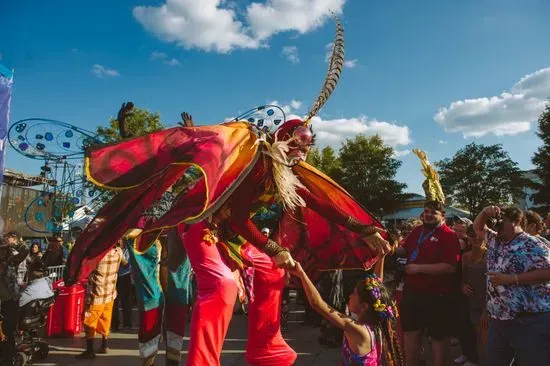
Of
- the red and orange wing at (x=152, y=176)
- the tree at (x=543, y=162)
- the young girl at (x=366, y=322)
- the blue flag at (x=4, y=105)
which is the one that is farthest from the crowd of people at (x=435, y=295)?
the tree at (x=543, y=162)

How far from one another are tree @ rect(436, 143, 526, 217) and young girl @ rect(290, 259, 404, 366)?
34899 millimetres

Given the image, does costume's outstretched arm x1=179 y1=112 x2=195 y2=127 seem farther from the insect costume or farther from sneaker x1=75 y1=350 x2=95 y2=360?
sneaker x1=75 y1=350 x2=95 y2=360

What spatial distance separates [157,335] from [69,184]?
913 centimetres

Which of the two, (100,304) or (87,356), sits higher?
(100,304)

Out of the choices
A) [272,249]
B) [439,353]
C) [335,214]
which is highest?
[335,214]

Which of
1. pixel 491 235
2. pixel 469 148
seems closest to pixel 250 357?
pixel 491 235

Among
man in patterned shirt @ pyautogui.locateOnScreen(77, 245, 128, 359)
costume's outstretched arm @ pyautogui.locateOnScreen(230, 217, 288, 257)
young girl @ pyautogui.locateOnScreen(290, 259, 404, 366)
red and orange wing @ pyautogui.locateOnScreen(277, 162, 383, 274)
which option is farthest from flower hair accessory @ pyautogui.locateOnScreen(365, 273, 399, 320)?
man in patterned shirt @ pyautogui.locateOnScreen(77, 245, 128, 359)

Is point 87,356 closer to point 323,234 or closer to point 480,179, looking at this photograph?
point 323,234

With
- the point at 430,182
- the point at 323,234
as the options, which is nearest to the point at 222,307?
the point at 323,234

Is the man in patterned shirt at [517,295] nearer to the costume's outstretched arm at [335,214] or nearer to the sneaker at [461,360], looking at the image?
the costume's outstretched arm at [335,214]

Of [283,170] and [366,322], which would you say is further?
[283,170]

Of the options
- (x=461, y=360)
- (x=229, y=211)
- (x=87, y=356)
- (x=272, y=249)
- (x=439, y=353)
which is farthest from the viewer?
(x=87, y=356)

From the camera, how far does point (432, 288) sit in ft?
12.4

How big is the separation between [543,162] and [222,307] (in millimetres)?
32444
